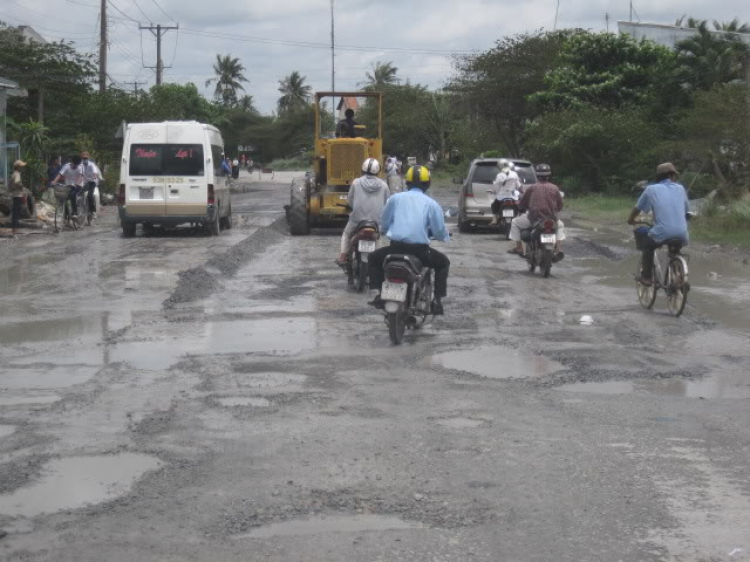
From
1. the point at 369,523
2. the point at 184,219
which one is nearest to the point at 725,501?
the point at 369,523

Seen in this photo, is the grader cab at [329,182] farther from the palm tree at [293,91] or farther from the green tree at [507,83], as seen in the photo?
the palm tree at [293,91]

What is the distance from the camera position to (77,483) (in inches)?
244

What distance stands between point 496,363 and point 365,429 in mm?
2681

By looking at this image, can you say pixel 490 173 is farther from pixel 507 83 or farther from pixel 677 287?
pixel 507 83

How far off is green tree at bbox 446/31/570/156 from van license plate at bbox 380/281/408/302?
1593 inches

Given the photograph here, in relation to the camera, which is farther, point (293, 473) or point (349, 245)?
point (349, 245)

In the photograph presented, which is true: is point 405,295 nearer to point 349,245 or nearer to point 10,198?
point 349,245

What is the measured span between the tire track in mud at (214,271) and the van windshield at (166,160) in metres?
1.90

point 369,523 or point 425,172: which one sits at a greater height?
point 425,172

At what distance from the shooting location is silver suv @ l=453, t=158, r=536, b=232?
26281 millimetres

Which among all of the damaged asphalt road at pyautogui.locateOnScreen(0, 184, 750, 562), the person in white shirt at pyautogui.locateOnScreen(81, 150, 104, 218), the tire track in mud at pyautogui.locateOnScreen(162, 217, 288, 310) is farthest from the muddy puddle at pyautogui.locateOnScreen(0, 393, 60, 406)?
the person in white shirt at pyautogui.locateOnScreen(81, 150, 104, 218)

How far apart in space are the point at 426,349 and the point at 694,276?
7.96 meters

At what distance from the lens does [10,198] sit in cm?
2472

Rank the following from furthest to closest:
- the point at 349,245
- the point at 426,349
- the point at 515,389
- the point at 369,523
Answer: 1. the point at 349,245
2. the point at 426,349
3. the point at 515,389
4. the point at 369,523
